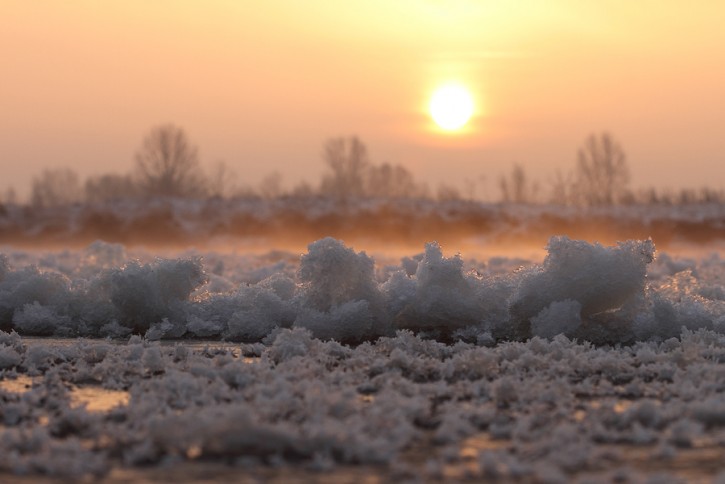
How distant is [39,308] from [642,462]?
6593mm

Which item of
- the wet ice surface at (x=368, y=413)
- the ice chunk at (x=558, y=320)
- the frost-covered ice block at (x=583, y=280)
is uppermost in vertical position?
the frost-covered ice block at (x=583, y=280)

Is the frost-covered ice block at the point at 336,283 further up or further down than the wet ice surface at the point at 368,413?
further up

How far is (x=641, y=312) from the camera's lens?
855 centimetres

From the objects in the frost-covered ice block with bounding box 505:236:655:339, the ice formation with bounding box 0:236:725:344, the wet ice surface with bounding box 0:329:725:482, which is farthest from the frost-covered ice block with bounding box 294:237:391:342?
the wet ice surface with bounding box 0:329:725:482

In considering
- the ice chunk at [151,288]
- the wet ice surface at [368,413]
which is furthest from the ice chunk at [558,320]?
the ice chunk at [151,288]

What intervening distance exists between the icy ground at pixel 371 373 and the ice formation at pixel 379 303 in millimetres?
18

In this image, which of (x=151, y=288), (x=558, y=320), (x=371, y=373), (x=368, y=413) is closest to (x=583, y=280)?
(x=558, y=320)

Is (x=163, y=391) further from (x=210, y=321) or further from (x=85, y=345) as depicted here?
(x=210, y=321)

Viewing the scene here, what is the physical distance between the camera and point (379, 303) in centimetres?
902

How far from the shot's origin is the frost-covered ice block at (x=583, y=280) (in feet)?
28.3

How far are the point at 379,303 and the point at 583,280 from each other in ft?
5.42

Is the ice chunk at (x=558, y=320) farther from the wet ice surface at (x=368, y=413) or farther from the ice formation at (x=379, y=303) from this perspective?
the wet ice surface at (x=368, y=413)

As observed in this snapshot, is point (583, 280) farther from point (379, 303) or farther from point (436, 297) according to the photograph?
point (379, 303)

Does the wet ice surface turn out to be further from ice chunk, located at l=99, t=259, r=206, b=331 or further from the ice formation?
ice chunk, located at l=99, t=259, r=206, b=331
